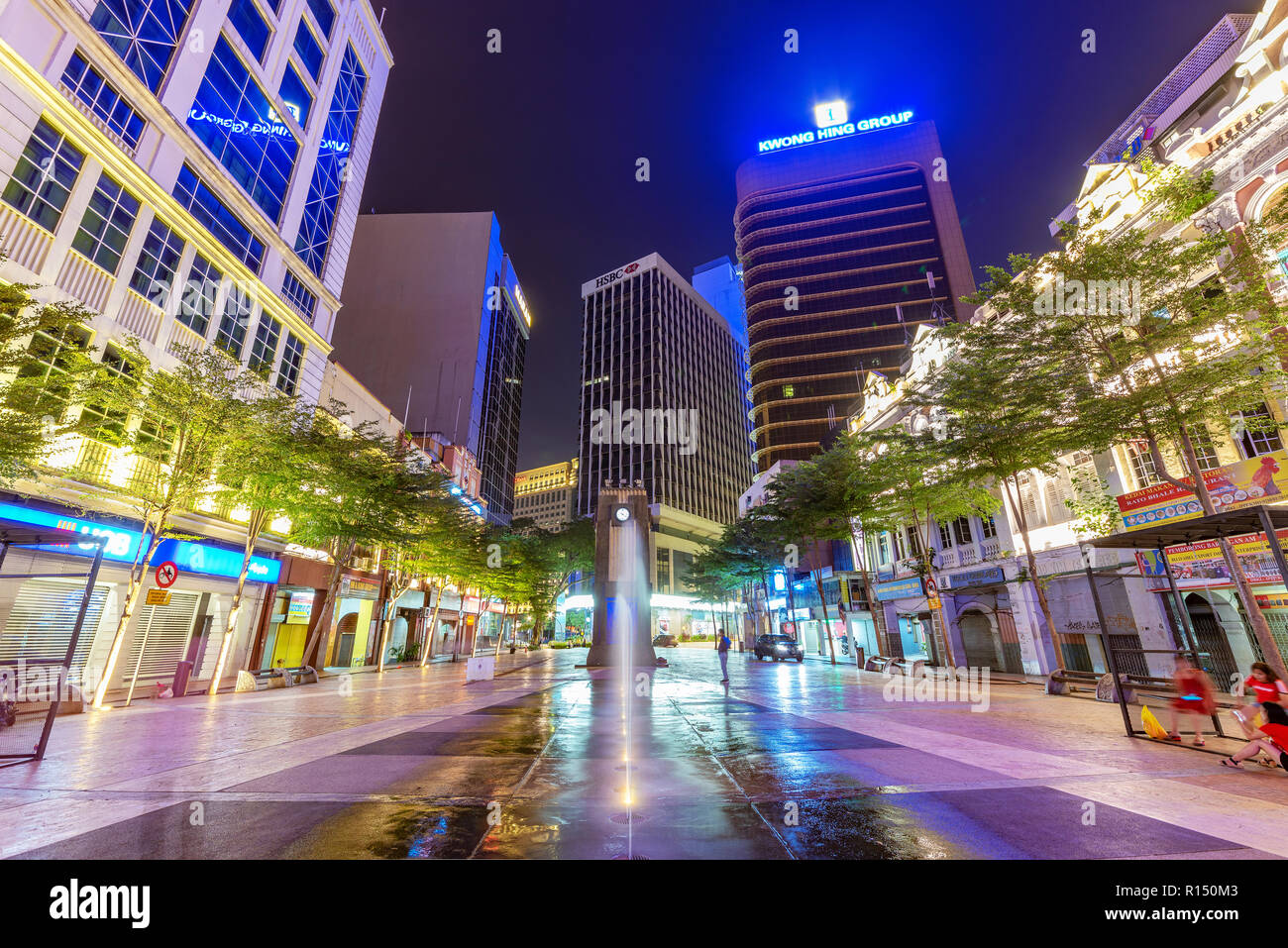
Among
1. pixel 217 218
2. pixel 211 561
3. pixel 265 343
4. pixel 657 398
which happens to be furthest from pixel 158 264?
pixel 657 398

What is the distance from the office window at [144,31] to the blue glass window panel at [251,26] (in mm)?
2497

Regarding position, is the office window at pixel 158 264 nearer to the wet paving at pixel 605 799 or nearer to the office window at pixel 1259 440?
the wet paving at pixel 605 799

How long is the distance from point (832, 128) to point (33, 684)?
11812cm

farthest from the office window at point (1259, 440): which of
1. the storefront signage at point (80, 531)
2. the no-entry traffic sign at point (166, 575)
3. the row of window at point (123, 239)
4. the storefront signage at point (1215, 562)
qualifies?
the row of window at point (123, 239)

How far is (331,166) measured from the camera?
27922mm

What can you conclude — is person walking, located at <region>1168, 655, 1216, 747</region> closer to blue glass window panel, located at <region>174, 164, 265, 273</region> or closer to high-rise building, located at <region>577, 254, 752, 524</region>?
blue glass window panel, located at <region>174, 164, 265, 273</region>

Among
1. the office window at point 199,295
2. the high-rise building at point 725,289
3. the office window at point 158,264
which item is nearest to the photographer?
the office window at point 158,264

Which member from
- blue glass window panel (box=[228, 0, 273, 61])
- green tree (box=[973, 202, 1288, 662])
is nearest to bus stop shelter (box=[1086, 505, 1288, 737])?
green tree (box=[973, 202, 1288, 662])

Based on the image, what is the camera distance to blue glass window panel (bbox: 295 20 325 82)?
25.5m

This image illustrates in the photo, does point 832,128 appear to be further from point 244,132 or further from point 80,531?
point 80,531

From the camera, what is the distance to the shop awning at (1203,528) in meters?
7.88

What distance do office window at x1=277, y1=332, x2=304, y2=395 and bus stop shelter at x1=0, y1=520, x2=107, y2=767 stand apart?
13.8 meters

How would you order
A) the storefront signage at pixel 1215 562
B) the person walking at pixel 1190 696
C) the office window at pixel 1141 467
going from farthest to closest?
the office window at pixel 1141 467
the storefront signage at pixel 1215 562
the person walking at pixel 1190 696

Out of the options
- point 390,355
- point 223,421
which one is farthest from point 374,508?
point 390,355
